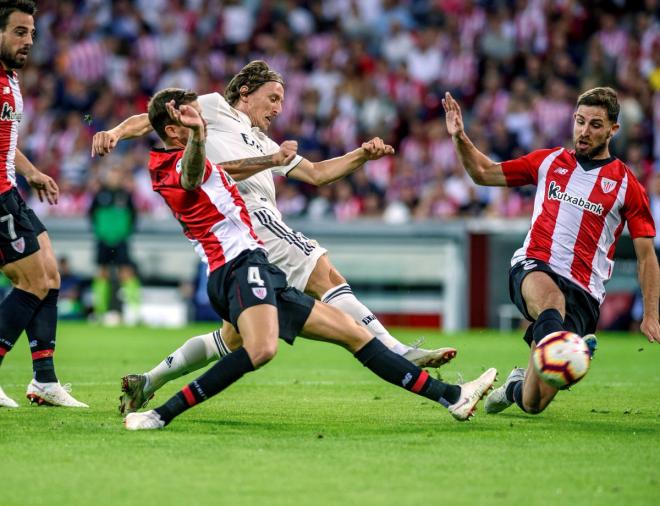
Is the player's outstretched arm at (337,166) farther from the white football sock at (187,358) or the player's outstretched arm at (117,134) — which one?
the white football sock at (187,358)

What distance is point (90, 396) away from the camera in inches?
339

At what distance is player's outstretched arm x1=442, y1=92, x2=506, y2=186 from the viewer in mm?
7512

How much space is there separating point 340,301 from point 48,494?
12.4ft

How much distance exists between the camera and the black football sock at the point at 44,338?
7.90 meters

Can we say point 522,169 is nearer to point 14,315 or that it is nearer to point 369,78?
point 14,315

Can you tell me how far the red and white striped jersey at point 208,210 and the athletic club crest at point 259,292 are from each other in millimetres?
268

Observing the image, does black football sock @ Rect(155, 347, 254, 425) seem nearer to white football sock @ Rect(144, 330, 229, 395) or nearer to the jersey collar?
white football sock @ Rect(144, 330, 229, 395)

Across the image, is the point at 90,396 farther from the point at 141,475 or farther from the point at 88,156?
the point at 88,156

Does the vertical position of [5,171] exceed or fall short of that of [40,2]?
it falls short

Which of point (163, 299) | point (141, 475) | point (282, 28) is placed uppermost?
point (282, 28)

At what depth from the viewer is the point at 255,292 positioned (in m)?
6.47

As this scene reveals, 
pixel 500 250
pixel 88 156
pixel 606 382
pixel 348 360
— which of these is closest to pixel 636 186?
pixel 606 382

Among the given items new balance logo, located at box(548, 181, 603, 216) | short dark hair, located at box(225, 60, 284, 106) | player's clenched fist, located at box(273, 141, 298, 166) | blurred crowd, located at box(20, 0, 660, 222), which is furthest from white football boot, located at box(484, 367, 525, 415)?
blurred crowd, located at box(20, 0, 660, 222)

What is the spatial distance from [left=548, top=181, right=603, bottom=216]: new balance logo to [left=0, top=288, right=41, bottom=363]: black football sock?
3512 mm
